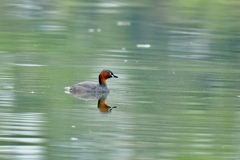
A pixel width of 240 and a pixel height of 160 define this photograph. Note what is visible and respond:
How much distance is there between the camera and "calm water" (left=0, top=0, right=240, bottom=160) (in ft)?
34.1

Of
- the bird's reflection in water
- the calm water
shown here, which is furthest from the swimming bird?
the calm water

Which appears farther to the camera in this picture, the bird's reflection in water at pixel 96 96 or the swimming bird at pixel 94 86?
the swimming bird at pixel 94 86

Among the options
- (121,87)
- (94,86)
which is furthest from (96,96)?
(121,87)

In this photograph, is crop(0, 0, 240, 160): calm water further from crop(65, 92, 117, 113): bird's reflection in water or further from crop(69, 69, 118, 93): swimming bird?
crop(69, 69, 118, 93): swimming bird

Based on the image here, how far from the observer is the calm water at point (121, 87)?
34.1ft

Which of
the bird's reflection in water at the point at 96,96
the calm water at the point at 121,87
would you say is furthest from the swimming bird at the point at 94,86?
the calm water at the point at 121,87

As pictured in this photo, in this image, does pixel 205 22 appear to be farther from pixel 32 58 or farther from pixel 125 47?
pixel 32 58

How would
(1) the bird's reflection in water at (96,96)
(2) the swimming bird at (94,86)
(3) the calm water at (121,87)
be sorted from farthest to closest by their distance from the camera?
(2) the swimming bird at (94,86) → (1) the bird's reflection in water at (96,96) → (3) the calm water at (121,87)

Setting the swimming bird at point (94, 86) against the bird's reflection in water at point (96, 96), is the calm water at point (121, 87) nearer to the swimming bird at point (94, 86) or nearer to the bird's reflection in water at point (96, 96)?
the bird's reflection in water at point (96, 96)

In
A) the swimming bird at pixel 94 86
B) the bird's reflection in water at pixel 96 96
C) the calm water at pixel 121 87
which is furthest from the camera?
the swimming bird at pixel 94 86

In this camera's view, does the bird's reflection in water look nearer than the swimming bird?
Yes

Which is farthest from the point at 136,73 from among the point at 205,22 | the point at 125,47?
A: the point at 205,22

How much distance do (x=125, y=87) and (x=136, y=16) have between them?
13.8 m

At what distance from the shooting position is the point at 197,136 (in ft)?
36.0
